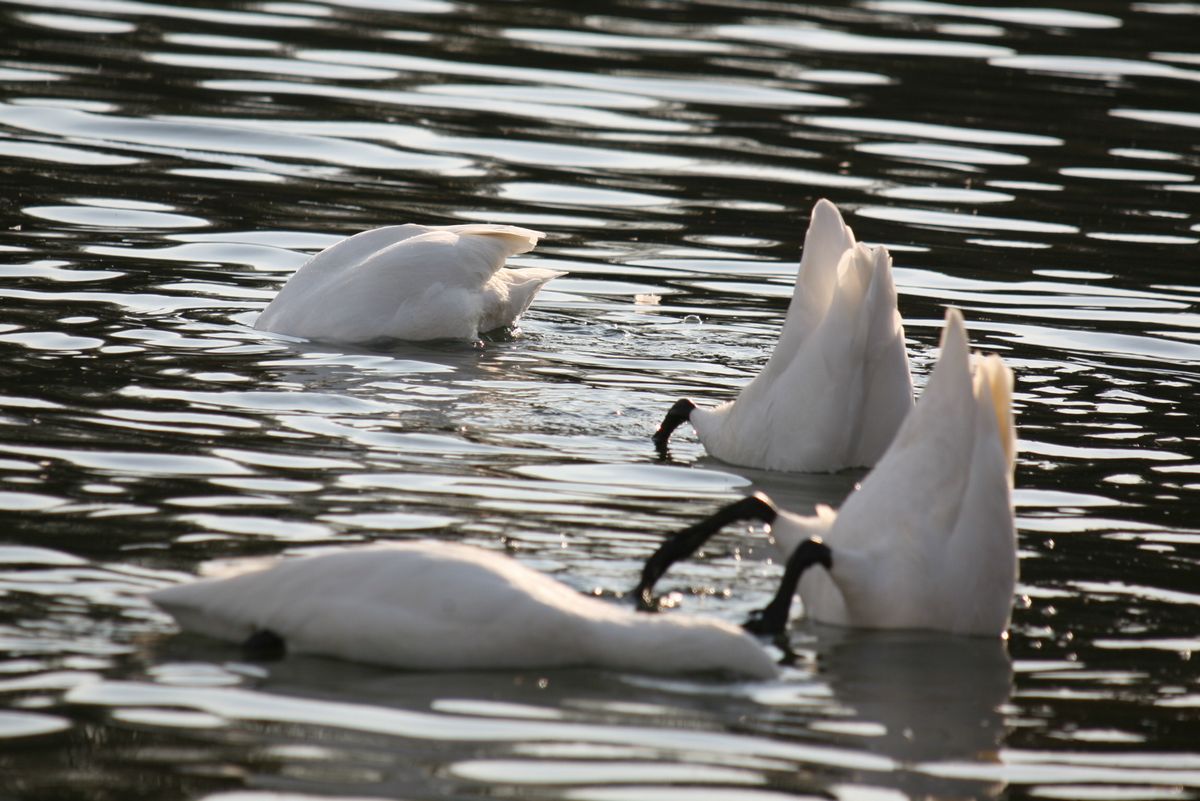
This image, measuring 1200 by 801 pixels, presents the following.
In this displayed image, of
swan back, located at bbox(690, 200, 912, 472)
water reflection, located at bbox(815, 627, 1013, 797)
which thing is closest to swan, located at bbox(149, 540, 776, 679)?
water reflection, located at bbox(815, 627, 1013, 797)

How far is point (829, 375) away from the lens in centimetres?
839

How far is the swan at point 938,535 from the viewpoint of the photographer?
20.9 feet

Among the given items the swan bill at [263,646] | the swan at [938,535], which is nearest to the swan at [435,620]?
the swan bill at [263,646]

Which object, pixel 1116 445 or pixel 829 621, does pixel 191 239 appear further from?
pixel 829 621

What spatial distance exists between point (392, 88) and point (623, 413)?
8922 mm

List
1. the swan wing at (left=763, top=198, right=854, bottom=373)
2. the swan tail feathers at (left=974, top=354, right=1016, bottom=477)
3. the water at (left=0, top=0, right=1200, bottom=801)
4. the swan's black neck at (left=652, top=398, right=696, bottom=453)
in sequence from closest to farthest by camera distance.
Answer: the water at (left=0, top=0, right=1200, bottom=801) → the swan tail feathers at (left=974, top=354, right=1016, bottom=477) → the swan wing at (left=763, top=198, right=854, bottom=373) → the swan's black neck at (left=652, top=398, right=696, bottom=453)

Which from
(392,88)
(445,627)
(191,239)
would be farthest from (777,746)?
(392,88)

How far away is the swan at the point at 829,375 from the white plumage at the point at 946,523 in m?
1.70

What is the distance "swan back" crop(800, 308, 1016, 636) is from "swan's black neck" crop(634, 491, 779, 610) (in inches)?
14.6

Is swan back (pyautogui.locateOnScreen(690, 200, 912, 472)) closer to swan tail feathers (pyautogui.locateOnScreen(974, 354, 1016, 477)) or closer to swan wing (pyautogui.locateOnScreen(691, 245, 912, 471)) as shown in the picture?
swan wing (pyautogui.locateOnScreen(691, 245, 912, 471))

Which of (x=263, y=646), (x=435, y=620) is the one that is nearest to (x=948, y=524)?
(x=435, y=620)

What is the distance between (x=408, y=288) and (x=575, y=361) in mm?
1057

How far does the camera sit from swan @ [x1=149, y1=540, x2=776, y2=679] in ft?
19.0

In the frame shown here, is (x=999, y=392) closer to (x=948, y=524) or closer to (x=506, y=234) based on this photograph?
(x=948, y=524)
